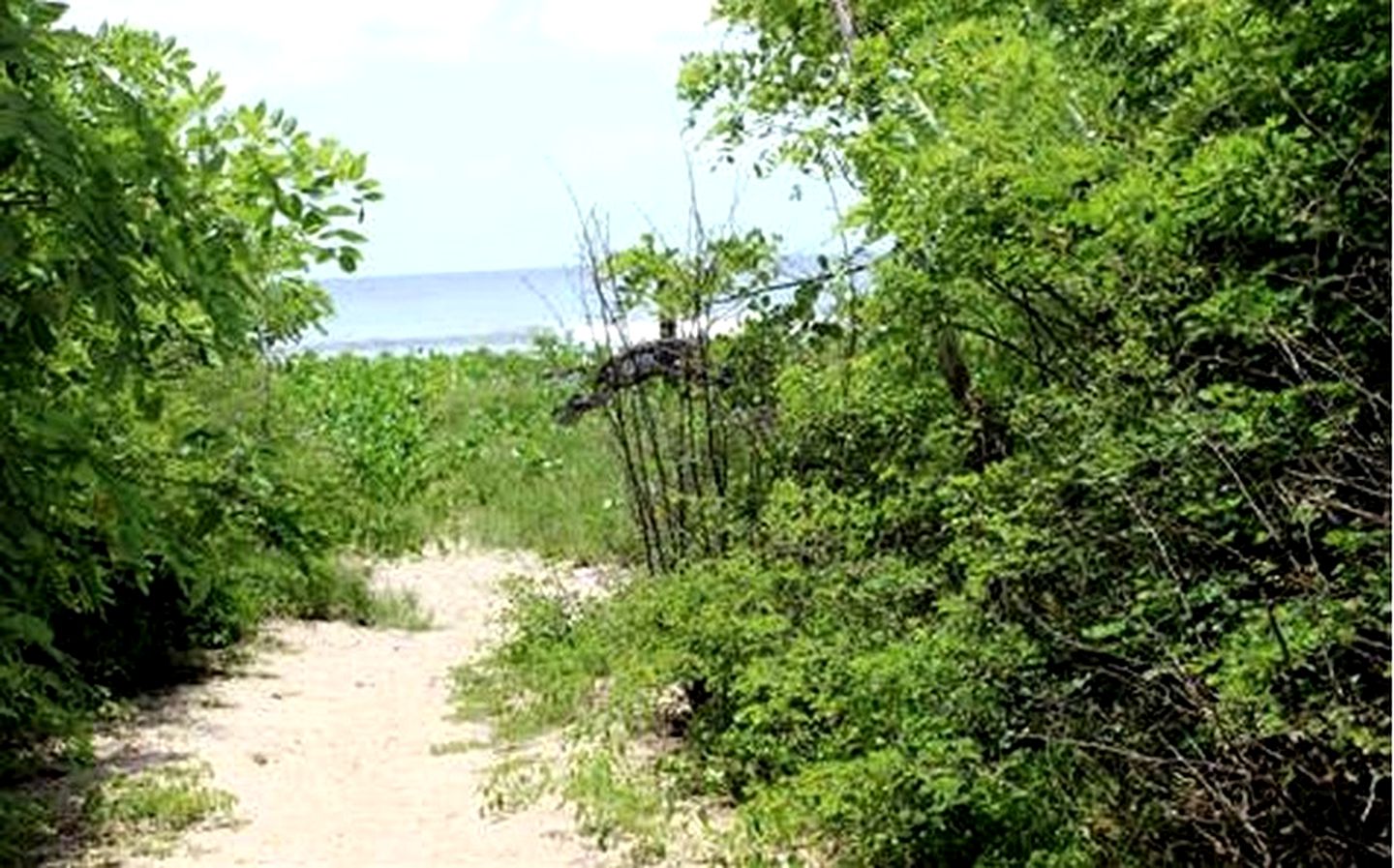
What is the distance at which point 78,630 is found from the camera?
9.20 metres

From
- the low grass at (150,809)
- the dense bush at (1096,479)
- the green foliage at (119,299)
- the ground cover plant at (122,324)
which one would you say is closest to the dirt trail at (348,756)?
the low grass at (150,809)

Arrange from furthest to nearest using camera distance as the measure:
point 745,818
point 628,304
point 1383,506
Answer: point 628,304
point 745,818
point 1383,506

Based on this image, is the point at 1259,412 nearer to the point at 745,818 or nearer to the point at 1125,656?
the point at 1125,656

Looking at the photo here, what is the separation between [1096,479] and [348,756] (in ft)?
16.9

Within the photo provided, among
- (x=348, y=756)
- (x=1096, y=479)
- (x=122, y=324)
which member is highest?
(x=122, y=324)

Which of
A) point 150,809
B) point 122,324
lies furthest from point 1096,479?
point 150,809

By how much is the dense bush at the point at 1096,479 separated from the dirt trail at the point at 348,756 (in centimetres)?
105

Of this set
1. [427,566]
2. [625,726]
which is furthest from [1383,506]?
[427,566]

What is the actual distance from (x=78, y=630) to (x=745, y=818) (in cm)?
488

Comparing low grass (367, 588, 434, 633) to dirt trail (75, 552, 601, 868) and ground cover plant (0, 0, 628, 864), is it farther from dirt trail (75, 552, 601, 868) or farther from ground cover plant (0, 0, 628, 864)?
ground cover plant (0, 0, 628, 864)

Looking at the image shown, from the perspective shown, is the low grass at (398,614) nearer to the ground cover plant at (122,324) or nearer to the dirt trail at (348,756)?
the dirt trail at (348,756)

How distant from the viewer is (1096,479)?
13.5ft

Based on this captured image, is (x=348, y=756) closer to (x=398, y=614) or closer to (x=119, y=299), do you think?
(x=398, y=614)

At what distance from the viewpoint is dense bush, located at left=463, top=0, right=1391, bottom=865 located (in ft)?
12.2
